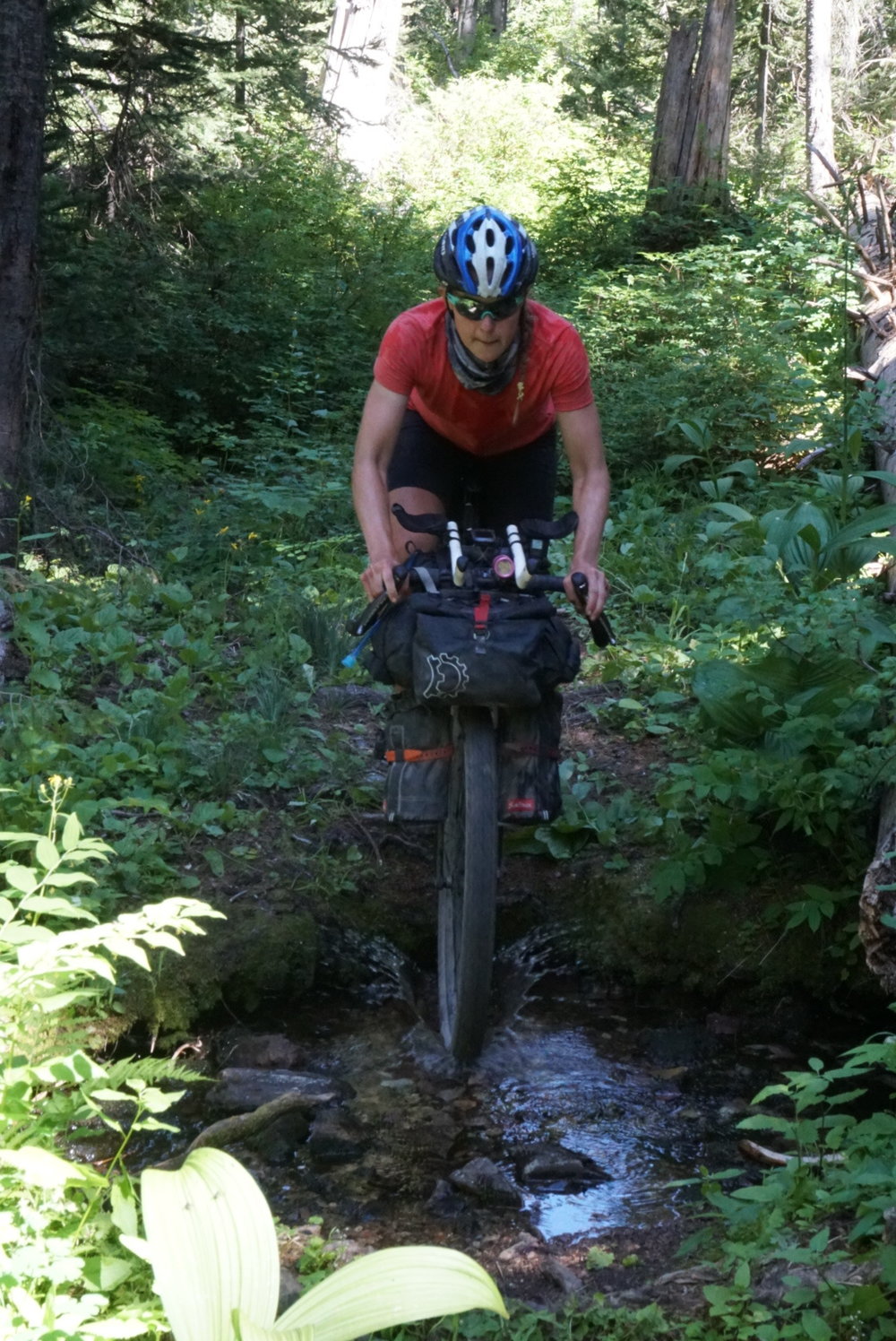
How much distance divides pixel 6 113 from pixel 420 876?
14.7 feet

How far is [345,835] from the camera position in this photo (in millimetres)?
4676

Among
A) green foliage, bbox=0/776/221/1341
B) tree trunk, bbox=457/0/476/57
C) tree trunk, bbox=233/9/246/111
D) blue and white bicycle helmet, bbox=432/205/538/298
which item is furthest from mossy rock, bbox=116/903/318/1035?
tree trunk, bbox=457/0/476/57

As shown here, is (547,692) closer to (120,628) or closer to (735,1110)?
(735,1110)

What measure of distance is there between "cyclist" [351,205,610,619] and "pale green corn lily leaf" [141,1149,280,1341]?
188 cm

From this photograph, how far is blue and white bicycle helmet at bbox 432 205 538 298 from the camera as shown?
144 inches

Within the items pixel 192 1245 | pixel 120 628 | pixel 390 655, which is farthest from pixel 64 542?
pixel 192 1245

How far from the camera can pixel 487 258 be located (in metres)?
3.65

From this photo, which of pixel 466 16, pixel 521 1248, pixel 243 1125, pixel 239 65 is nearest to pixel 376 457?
pixel 243 1125

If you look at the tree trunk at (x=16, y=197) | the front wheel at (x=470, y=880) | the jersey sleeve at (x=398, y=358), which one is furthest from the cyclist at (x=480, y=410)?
the tree trunk at (x=16, y=197)

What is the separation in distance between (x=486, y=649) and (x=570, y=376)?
105 cm

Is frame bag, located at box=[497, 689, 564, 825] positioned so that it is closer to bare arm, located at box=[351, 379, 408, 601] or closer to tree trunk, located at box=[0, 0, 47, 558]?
bare arm, located at box=[351, 379, 408, 601]

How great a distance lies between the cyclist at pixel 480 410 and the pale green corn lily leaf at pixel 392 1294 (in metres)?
2.01

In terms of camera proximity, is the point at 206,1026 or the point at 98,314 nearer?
the point at 206,1026

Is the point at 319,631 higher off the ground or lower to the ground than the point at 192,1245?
higher
